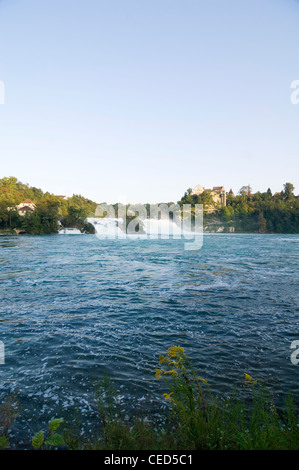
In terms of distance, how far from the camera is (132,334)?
24.6ft

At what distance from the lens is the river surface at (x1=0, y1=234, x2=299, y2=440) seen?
197 inches

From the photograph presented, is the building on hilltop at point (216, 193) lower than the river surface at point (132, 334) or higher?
higher

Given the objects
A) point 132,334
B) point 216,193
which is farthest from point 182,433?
point 216,193

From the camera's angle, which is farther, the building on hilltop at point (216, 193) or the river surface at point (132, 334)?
the building on hilltop at point (216, 193)

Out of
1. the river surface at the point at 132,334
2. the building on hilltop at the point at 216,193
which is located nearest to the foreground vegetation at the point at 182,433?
the river surface at the point at 132,334

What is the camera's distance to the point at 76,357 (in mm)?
6160

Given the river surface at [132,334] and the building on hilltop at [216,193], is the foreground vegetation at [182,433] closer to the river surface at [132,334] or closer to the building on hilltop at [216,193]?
Result: the river surface at [132,334]

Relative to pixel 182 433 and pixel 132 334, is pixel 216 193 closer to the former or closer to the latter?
pixel 132 334

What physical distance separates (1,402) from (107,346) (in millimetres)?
2684

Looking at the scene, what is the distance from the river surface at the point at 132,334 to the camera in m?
5.01

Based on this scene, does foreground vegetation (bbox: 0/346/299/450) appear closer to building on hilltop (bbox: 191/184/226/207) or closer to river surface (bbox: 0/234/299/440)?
river surface (bbox: 0/234/299/440)

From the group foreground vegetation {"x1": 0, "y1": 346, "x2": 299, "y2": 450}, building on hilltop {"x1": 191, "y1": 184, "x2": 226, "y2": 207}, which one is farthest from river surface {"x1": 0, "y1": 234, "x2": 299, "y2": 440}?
building on hilltop {"x1": 191, "y1": 184, "x2": 226, "y2": 207}

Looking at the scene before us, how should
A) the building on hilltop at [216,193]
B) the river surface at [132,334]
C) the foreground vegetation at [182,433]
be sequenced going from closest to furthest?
the foreground vegetation at [182,433], the river surface at [132,334], the building on hilltop at [216,193]

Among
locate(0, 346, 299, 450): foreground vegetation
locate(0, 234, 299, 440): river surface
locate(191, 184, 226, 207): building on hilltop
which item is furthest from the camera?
locate(191, 184, 226, 207): building on hilltop
